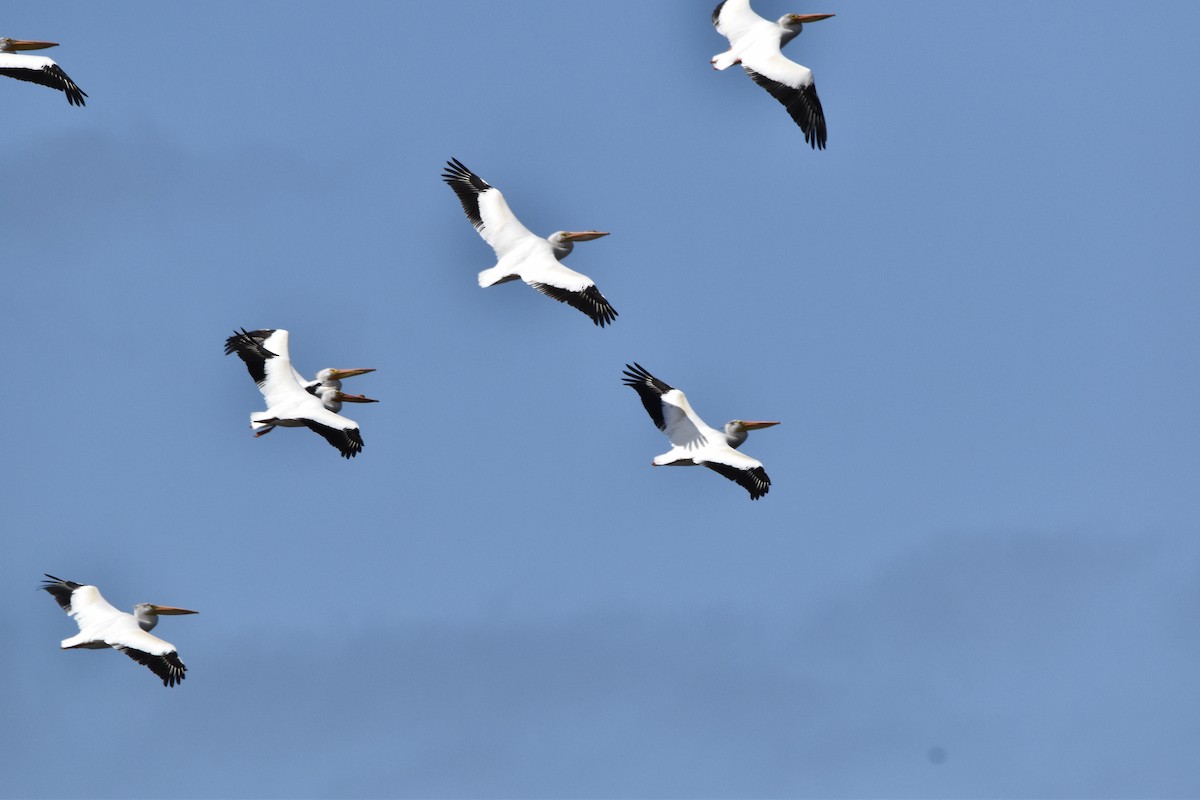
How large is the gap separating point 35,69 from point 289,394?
20.8ft

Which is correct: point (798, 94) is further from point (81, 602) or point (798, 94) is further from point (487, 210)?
point (81, 602)

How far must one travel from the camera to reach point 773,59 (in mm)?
31578

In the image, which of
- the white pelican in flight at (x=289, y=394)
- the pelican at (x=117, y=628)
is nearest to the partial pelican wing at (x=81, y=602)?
the pelican at (x=117, y=628)

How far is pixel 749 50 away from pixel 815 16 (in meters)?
1.38

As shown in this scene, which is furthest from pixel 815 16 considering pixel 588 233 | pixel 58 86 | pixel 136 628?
pixel 136 628

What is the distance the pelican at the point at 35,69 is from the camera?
3303 centimetres

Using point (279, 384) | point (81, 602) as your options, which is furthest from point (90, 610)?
point (279, 384)

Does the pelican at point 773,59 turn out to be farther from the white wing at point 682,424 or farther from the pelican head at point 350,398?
the pelican head at point 350,398

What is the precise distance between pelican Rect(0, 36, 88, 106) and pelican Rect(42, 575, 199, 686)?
25.3 ft

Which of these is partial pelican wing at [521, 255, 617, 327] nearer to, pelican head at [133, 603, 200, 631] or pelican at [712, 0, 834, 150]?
pelican at [712, 0, 834, 150]

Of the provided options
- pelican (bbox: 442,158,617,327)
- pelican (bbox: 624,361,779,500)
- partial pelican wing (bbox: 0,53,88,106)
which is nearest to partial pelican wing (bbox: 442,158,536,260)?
pelican (bbox: 442,158,617,327)

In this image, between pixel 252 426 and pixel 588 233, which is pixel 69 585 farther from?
pixel 588 233

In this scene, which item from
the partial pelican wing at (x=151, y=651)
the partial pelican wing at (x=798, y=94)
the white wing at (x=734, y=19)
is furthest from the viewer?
the partial pelican wing at (x=151, y=651)

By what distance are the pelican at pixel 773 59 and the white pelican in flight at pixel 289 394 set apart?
7796 millimetres
